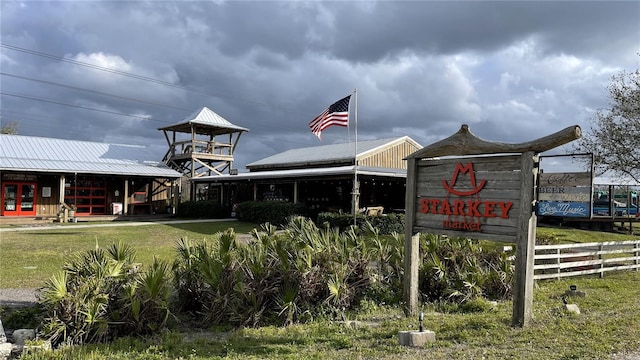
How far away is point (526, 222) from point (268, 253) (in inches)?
158

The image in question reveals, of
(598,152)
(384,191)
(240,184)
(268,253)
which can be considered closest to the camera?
(268,253)

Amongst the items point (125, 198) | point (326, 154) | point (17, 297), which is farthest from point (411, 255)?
point (125, 198)

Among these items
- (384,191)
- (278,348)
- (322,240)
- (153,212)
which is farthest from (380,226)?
(153,212)

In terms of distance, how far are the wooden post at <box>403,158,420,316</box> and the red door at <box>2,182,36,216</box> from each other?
2682cm

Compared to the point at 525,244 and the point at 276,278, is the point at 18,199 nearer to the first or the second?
the point at 276,278

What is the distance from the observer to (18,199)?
27016 millimetres

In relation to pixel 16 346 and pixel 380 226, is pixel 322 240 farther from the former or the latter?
pixel 380 226

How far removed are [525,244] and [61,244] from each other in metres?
15.0

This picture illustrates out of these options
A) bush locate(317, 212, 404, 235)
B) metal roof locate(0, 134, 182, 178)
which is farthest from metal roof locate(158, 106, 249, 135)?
bush locate(317, 212, 404, 235)

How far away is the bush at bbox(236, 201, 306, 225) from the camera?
2342 cm

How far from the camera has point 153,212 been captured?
32656mm

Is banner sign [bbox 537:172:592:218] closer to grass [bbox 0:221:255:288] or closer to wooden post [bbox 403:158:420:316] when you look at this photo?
wooden post [bbox 403:158:420:316]

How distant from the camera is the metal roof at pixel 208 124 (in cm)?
Answer: 3394

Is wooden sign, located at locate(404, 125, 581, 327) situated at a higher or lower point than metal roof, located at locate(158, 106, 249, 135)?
lower
